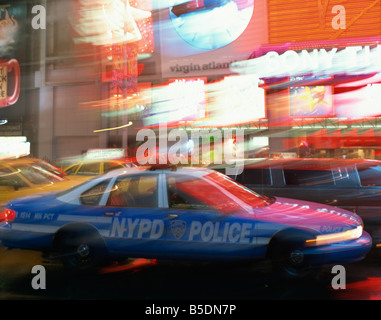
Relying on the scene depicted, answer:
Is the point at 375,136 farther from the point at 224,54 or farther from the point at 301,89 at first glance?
the point at 224,54

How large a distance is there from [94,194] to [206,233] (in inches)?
60.1

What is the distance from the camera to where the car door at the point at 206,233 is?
155 inches

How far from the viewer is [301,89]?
20016 millimetres

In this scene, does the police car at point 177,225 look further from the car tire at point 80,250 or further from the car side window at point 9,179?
the car side window at point 9,179

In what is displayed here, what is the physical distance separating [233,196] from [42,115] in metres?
24.5

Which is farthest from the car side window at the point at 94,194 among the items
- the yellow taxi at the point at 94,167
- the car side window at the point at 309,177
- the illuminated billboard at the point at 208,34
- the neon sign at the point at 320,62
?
the illuminated billboard at the point at 208,34

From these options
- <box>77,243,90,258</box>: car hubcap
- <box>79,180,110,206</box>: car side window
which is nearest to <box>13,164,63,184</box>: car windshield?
<box>79,180,110,206</box>: car side window

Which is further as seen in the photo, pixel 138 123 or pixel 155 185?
pixel 138 123

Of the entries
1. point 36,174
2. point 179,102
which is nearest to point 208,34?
point 179,102

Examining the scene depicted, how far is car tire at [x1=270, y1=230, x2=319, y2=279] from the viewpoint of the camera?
3.89 m

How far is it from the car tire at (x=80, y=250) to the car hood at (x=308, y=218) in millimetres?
1964

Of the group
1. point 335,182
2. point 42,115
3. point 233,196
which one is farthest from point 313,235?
point 42,115

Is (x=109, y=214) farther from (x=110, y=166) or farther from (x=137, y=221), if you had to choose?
(x=110, y=166)

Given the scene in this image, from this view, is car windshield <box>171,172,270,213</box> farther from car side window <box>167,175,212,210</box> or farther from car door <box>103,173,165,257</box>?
car door <box>103,173,165,257</box>
